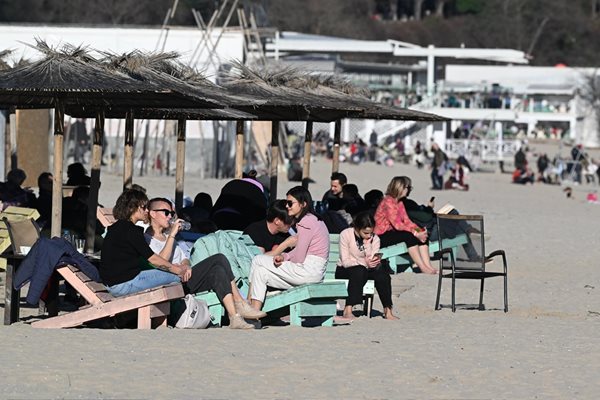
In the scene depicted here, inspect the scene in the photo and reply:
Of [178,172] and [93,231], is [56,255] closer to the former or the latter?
[93,231]

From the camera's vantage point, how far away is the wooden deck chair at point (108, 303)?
9.66 meters

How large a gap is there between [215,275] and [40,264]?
1.23m

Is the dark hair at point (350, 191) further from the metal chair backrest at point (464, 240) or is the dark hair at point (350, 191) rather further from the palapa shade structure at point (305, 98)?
the metal chair backrest at point (464, 240)

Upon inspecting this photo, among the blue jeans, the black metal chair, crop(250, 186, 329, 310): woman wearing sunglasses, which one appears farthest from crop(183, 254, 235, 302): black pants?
the black metal chair

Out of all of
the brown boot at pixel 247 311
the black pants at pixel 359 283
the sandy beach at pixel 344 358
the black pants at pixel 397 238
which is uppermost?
the black pants at pixel 397 238

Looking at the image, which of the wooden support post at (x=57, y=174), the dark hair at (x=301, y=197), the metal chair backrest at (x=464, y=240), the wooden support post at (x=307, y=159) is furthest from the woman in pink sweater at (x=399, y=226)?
the wooden support post at (x=57, y=174)

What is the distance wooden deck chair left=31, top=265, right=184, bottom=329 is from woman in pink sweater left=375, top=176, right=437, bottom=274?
5.21m

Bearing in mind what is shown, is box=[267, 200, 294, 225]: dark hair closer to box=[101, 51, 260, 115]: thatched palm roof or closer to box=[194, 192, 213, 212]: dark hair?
box=[101, 51, 260, 115]: thatched palm roof

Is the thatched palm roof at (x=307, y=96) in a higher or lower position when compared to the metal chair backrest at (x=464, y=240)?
higher

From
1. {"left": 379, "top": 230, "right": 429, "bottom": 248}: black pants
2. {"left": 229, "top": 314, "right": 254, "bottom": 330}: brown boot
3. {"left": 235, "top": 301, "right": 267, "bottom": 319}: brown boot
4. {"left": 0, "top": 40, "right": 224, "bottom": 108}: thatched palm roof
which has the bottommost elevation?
{"left": 229, "top": 314, "right": 254, "bottom": 330}: brown boot

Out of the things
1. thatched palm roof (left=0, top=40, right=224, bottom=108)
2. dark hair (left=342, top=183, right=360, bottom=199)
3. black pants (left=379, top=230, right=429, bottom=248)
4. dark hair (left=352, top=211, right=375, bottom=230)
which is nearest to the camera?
thatched palm roof (left=0, top=40, right=224, bottom=108)

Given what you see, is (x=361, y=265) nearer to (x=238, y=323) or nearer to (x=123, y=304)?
(x=238, y=323)

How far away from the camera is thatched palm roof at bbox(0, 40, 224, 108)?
10625mm

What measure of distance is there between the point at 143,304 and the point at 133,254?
14.2 inches
